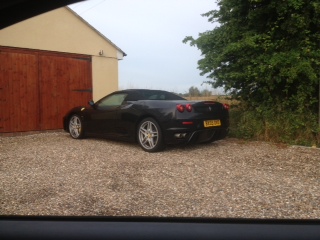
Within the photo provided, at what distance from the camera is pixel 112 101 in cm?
618

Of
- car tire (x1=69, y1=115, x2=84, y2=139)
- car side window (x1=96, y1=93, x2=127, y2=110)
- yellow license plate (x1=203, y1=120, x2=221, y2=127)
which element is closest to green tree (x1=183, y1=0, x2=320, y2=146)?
yellow license plate (x1=203, y1=120, x2=221, y2=127)

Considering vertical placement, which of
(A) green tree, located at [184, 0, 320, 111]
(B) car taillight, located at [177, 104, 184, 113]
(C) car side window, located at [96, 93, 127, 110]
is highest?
(A) green tree, located at [184, 0, 320, 111]

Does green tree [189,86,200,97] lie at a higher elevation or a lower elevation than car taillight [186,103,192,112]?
higher

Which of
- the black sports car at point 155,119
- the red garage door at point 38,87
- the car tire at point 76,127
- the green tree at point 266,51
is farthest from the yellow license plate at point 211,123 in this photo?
the red garage door at point 38,87

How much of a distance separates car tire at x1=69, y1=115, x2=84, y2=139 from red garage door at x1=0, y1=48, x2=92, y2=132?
204 cm

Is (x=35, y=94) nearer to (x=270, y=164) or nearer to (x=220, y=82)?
(x=220, y=82)

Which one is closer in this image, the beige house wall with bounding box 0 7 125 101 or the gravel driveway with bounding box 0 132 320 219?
the gravel driveway with bounding box 0 132 320 219

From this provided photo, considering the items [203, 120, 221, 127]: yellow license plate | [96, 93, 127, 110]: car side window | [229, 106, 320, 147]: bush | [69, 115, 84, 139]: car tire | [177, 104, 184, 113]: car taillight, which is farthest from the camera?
[69, 115, 84, 139]: car tire

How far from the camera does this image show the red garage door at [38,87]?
305 inches

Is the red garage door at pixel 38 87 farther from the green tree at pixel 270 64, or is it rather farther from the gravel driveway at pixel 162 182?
the green tree at pixel 270 64

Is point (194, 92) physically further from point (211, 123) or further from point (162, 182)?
point (162, 182)

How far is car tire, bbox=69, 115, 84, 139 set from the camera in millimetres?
6714

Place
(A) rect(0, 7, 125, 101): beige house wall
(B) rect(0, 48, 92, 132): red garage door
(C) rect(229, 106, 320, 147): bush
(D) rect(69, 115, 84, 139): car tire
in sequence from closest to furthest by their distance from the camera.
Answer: (C) rect(229, 106, 320, 147): bush
(D) rect(69, 115, 84, 139): car tire
(B) rect(0, 48, 92, 132): red garage door
(A) rect(0, 7, 125, 101): beige house wall

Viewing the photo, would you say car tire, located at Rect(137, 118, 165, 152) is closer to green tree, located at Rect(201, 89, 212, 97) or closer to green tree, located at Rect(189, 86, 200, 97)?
green tree, located at Rect(189, 86, 200, 97)
